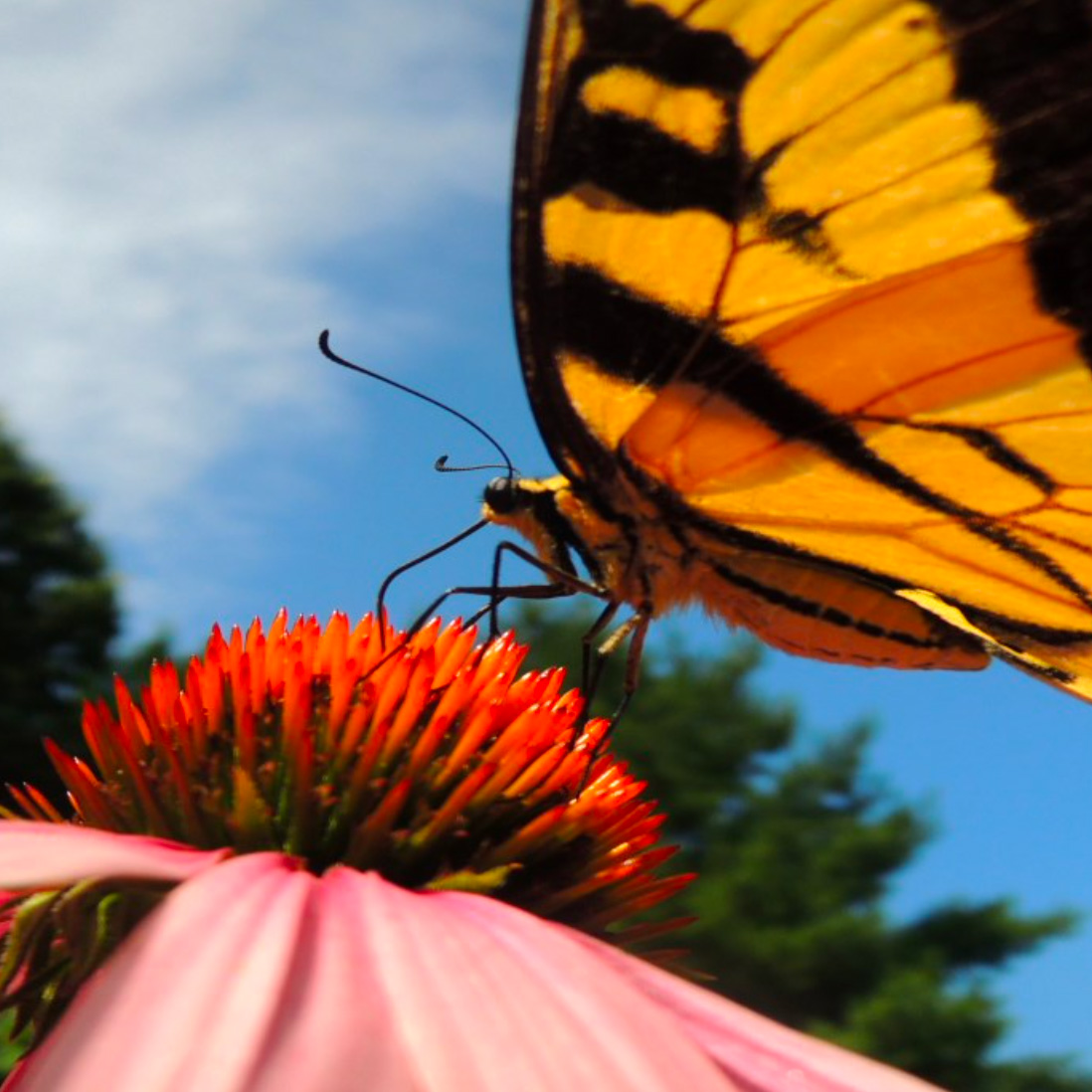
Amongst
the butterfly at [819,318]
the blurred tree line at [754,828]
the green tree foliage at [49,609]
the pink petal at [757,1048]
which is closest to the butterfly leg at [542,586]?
the butterfly at [819,318]

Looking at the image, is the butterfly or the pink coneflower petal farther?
the butterfly

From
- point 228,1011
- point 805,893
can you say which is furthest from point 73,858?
point 805,893

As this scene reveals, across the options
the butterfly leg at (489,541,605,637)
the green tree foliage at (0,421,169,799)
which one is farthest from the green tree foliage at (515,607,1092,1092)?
the butterfly leg at (489,541,605,637)

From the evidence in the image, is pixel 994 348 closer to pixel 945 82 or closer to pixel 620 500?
pixel 945 82

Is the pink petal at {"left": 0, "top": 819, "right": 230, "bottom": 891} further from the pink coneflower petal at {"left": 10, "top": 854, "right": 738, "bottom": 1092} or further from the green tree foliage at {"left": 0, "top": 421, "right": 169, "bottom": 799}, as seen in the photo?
the green tree foliage at {"left": 0, "top": 421, "right": 169, "bottom": 799}

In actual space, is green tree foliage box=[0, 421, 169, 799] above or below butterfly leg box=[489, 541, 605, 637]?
above

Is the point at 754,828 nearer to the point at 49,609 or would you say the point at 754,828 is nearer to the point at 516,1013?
the point at 49,609

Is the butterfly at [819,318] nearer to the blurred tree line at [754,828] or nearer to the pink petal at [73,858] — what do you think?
the pink petal at [73,858]
